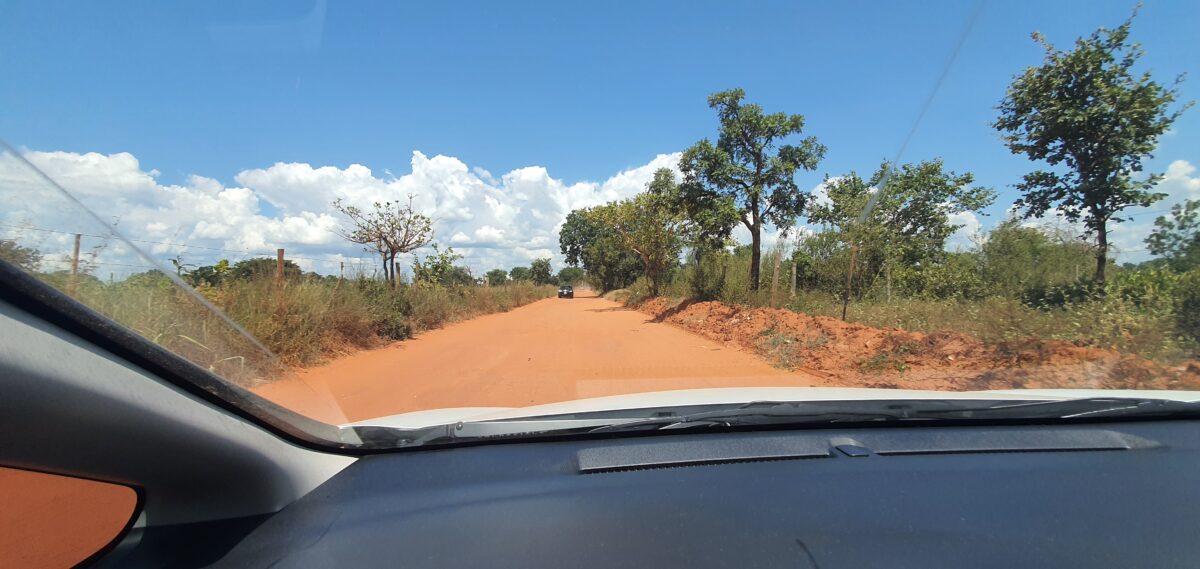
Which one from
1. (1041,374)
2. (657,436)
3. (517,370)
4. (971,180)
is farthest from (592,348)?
(971,180)

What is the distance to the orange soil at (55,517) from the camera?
6.17 feet

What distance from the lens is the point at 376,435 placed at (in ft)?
8.51

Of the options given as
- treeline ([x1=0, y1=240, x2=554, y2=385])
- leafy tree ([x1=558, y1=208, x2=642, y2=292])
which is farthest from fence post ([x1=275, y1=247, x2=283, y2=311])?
leafy tree ([x1=558, y1=208, x2=642, y2=292])

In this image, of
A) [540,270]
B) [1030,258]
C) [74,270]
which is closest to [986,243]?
[1030,258]

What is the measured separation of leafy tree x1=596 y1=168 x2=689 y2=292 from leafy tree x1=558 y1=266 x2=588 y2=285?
54811 millimetres

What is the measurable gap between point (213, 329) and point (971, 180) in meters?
27.3

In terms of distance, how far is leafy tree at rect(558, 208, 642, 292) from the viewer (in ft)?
183

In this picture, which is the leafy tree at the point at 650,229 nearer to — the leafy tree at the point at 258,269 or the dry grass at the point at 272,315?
the dry grass at the point at 272,315

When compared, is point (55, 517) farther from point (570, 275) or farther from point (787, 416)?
point (570, 275)

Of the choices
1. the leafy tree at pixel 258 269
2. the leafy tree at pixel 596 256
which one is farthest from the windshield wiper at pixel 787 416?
the leafy tree at pixel 596 256

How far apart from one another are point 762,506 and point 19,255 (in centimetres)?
229

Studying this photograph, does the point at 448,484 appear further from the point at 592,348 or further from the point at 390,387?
the point at 592,348

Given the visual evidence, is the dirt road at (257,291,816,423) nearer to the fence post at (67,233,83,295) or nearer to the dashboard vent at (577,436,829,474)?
the fence post at (67,233,83,295)

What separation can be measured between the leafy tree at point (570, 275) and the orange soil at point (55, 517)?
85637mm
